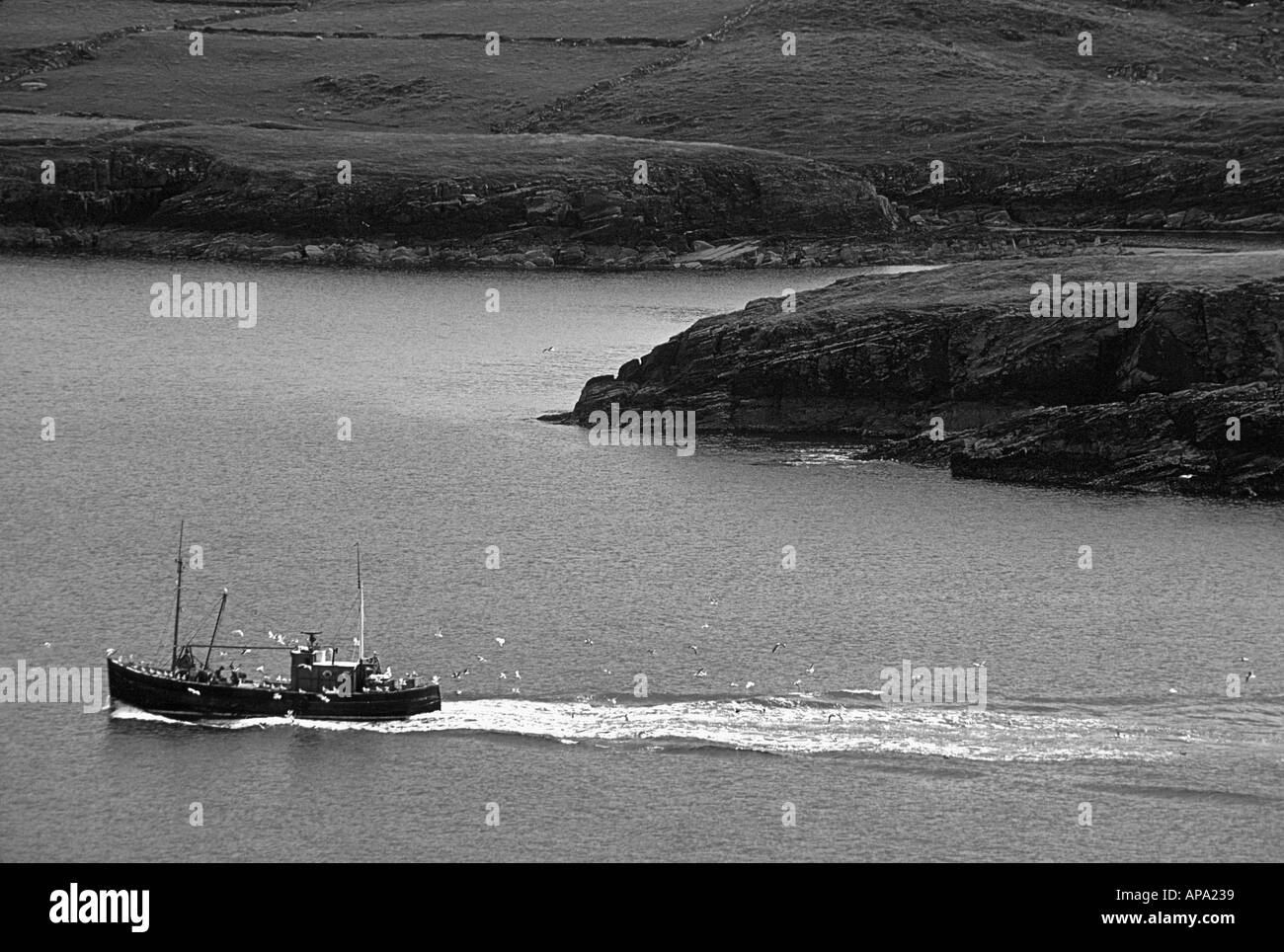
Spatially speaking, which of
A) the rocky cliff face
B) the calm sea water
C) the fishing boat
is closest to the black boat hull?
the fishing boat

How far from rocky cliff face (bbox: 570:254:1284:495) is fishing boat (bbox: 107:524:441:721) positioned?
184 feet

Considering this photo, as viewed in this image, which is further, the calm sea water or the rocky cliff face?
the rocky cliff face

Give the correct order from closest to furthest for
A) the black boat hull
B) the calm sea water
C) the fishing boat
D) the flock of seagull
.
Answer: the calm sea water
the black boat hull
the fishing boat
the flock of seagull

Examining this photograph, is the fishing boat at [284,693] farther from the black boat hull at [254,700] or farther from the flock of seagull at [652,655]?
the flock of seagull at [652,655]

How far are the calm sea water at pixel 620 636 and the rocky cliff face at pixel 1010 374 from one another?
4.84 metres

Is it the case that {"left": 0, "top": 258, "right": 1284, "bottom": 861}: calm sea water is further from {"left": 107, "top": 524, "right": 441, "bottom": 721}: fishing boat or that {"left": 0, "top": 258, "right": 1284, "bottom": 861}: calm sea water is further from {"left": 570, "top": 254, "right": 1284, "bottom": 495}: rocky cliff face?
{"left": 570, "top": 254, "right": 1284, "bottom": 495}: rocky cliff face

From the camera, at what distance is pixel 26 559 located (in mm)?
117750

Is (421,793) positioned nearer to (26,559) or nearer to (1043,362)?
(26,559)

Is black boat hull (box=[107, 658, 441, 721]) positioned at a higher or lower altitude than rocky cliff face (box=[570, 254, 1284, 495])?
lower

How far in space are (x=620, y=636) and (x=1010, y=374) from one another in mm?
53094

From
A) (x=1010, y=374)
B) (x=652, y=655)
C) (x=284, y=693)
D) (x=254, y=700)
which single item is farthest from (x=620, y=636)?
→ (x=1010, y=374)

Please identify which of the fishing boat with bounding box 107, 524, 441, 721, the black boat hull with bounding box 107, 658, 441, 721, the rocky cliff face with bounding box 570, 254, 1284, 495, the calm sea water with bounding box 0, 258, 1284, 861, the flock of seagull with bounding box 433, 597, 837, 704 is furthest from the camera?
the rocky cliff face with bounding box 570, 254, 1284, 495

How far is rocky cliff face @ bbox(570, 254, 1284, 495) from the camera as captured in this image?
13525 cm
